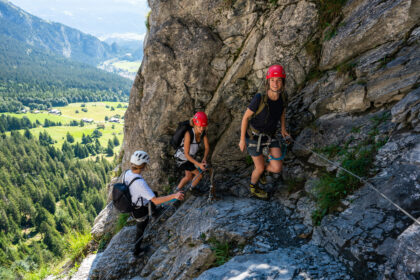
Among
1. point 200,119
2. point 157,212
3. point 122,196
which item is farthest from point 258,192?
point 157,212

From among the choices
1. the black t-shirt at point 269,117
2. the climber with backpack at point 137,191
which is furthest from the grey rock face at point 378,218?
the climber with backpack at point 137,191

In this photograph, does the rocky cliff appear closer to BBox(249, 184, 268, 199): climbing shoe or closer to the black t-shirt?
BBox(249, 184, 268, 199): climbing shoe

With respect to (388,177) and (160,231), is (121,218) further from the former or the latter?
(388,177)

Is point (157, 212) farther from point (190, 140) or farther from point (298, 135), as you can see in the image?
point (298, 135)

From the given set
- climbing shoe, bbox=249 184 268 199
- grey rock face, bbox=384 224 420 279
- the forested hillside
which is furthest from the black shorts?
the forested hillside

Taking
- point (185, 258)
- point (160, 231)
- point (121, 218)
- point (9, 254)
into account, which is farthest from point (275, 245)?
point (9, 254)

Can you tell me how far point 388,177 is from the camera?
4.65 meters

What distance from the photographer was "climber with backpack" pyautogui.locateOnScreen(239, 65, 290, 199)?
605 cm

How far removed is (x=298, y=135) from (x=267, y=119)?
185 cm

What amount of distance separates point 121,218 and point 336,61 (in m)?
10.3

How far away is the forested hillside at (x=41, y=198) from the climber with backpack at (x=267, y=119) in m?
80.7

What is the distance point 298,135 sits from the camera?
757 cm

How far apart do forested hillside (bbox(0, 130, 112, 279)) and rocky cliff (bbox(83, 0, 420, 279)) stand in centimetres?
7773

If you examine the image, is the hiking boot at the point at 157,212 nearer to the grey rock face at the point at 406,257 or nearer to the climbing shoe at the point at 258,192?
the climbing shoe at the point at 258,192
